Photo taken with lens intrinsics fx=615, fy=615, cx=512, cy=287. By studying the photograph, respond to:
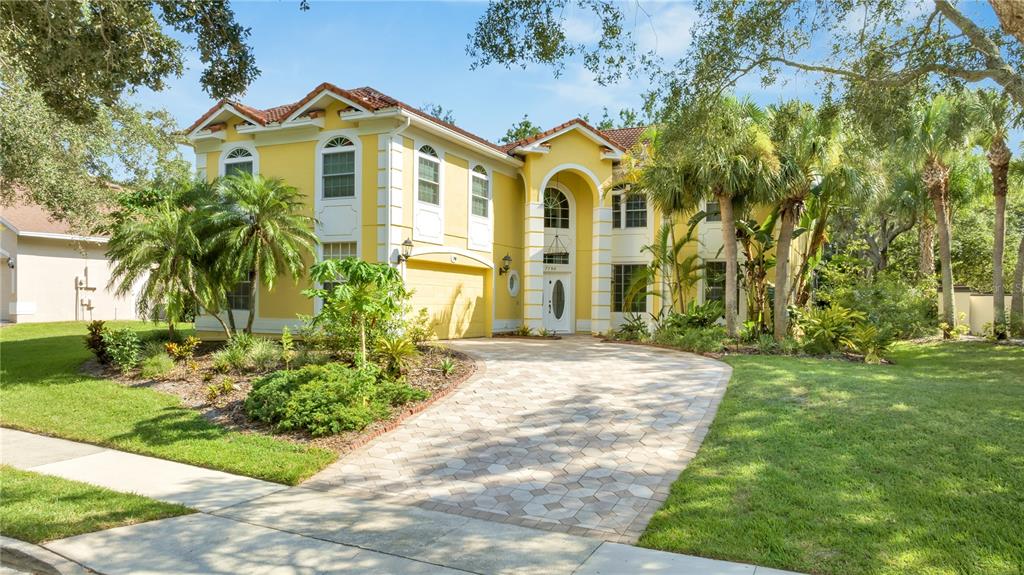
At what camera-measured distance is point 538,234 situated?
19.5m

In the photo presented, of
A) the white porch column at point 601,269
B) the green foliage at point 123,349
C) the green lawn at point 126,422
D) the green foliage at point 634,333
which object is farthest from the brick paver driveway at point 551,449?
the white porch column at point 601,269

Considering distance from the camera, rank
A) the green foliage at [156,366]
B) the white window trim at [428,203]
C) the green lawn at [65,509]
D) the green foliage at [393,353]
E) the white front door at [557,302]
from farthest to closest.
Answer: the white front door at [557,302], the white window trim at [428,203], the green foliage at [156,366], the green foliage at [393,353], the green lawn at [65,509]

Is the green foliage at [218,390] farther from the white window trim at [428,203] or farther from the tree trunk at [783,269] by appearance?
the tree trunk at [783,269]

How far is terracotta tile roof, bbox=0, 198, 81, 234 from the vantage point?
918 inches

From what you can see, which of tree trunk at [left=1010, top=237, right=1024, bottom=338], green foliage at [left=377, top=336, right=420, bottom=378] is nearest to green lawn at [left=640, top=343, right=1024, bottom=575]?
green foliage at [left=377, top=336, right=420, bottom=378]

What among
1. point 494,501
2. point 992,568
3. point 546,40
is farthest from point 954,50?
point 494,501

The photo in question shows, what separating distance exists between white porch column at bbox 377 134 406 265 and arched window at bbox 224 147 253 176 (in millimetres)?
4392

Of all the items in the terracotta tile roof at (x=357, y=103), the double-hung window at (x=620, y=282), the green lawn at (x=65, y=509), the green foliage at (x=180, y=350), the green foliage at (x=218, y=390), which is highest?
the terracotta tile roof at (x=357, y=103)

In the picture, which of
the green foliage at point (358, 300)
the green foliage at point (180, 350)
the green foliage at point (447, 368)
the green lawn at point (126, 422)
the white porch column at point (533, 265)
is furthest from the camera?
the white porch column at point (533, 265)

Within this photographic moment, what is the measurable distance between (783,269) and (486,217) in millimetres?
8511

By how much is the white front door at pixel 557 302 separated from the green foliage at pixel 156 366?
1176 centimetres

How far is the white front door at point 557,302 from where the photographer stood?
68.9 feet

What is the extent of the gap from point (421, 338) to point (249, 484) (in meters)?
6.48

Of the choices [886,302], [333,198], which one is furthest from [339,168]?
[886,302]
